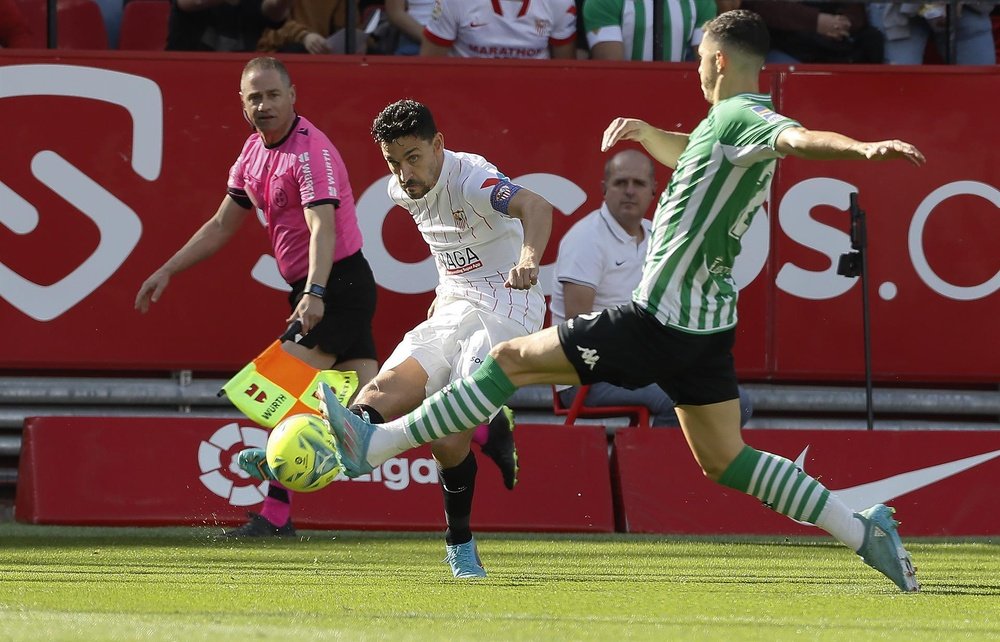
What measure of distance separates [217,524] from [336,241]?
192cm

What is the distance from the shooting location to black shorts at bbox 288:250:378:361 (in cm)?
891

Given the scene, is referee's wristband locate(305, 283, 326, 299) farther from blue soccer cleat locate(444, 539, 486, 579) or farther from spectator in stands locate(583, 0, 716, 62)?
spectator in stands locate(583, 0, 716, 62)

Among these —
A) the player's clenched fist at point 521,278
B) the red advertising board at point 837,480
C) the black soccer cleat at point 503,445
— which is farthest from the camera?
the red advertising board at point 837,480

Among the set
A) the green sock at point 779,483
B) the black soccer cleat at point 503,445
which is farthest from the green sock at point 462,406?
the black soccer cleat at point 503,445

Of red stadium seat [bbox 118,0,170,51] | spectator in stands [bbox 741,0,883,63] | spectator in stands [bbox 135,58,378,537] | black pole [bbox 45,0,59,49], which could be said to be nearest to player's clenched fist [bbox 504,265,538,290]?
spectator in stands [bbox 135,58,378,537]

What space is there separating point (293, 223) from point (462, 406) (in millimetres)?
2955

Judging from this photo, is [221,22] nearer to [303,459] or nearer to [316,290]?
[316,290]

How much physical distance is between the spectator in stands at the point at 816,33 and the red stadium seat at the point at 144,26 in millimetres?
4060

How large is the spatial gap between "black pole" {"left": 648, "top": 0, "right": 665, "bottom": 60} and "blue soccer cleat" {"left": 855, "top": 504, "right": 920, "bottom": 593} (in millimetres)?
5415

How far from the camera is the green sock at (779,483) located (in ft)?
20.7

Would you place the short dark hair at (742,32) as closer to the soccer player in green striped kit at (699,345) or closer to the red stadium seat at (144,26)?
the soccer player in green striped kit at (699,345)

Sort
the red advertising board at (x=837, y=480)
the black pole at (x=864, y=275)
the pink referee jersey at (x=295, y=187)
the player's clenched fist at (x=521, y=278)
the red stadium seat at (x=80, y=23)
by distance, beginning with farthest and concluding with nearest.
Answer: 1. the red stadium seat at (x=80, y=23)
2. the black pole at (x=864, y=275)
3. the red advertising board at (x=837, y=480)
4. the pink referee jersey at (x=295, y=187)
5. the player's clenched fist at (x=521, y=278)

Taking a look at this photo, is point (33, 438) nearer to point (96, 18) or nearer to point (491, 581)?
point (96, 18)

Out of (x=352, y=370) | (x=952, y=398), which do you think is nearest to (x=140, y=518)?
(x=352, y=370)
